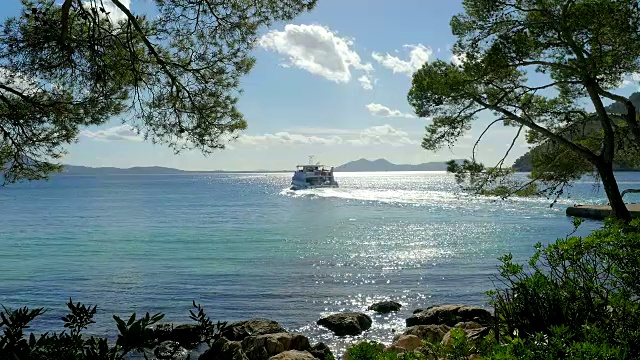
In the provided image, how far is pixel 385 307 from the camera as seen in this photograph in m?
13.6

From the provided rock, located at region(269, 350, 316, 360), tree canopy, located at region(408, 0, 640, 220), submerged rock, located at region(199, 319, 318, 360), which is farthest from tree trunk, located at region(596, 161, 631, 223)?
rock, located at region(269, 350, 316, 360)

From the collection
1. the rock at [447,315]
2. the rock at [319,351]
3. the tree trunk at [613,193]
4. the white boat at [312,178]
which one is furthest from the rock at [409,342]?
the white boat at [312,178]

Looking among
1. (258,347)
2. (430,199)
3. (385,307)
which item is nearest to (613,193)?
(385,307)

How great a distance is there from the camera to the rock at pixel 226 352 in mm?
8045

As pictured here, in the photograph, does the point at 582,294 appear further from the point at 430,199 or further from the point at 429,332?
the point at 430,199

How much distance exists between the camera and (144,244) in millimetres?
28625

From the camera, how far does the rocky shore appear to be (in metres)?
8.23

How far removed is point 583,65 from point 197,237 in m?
26.4

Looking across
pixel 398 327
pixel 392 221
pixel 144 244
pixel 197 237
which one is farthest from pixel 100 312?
pixel 392 221

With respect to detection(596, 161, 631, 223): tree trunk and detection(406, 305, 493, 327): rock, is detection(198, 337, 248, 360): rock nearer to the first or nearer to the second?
detection(406, 305, 493, 327): rock

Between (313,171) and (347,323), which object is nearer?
(347,323)

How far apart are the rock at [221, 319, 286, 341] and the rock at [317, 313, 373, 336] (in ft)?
5.03

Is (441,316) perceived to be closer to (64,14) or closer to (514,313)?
(514,313)

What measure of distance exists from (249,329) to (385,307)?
4489 millimetres
